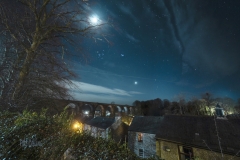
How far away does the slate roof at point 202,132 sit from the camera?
959 cm

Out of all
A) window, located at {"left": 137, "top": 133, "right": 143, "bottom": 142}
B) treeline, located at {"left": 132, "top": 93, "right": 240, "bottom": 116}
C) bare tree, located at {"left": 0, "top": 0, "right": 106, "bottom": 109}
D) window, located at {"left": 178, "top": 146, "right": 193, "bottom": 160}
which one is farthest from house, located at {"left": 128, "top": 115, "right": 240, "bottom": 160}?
treeline, located at {"left": 132, "top": 93, "right": 240, "bottom": 116}

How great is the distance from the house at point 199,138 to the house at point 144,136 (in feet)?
9.16

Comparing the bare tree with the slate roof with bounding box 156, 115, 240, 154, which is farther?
the slate roof with bounding box 156, 115, 240, 154

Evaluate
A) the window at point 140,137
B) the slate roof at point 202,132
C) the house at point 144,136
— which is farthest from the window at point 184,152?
the window at point 140,137

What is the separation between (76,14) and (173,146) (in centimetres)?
1498

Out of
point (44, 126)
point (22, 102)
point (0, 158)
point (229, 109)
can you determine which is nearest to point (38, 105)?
point (22, 102)

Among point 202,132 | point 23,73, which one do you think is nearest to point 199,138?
point 202,132

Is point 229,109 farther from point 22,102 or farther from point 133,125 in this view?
point 22,102

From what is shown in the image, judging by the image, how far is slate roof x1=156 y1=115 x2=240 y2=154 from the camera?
959 centimetres

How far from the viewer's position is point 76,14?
673cm

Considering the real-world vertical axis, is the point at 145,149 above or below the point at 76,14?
below

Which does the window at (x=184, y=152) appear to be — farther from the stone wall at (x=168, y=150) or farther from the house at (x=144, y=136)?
the house at (x=144, y=136)

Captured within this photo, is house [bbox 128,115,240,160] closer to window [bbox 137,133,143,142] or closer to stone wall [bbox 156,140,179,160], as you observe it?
stone wall [bbox 156,140,179,160]

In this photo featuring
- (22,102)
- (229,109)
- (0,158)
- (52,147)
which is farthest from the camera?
(229,109)
